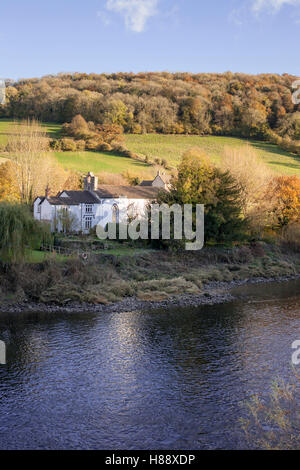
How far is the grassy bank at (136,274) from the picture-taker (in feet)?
86.3

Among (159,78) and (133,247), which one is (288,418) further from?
(159,78)

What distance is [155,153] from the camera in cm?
7200

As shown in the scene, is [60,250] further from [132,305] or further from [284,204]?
[284,204]

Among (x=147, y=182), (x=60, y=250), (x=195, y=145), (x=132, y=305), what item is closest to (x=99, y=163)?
(x=147, y=182)

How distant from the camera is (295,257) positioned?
139ft

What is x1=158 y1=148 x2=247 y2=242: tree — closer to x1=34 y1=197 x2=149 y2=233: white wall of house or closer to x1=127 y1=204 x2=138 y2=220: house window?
x1=34 y1=197 x2=149 y2=233: white wall of house

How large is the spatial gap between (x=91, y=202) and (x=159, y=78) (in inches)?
2313

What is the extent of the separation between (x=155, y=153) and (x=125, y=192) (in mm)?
24147

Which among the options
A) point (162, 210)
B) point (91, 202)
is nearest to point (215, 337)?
point (162, 210)

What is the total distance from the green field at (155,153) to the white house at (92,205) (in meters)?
14.4

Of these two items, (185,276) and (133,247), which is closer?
(185,276)

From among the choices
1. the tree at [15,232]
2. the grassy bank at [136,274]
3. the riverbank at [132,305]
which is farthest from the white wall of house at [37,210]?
the riverbank at [132,305]

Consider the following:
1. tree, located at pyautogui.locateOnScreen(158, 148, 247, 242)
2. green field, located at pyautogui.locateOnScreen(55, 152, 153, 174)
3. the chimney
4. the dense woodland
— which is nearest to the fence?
tree, located at pyautogui.locateOnScreen(158, 148, 247, 242)
